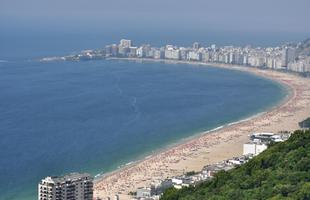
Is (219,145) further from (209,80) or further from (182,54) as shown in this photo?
(182,54)

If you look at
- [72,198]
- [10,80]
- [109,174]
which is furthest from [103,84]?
[72,198]

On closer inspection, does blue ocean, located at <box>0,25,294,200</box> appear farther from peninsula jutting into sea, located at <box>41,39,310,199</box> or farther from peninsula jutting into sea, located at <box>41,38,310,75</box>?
peninsula jutting into sea, located at <box>41,38,310,75</box>

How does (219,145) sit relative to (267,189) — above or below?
below

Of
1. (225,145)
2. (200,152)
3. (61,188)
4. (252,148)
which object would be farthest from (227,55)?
(61,188)

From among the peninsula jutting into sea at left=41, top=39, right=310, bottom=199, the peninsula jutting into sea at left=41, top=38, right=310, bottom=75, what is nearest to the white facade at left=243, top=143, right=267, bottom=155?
the peninsula jutting into sea at left=41, top=39, right=310, bottom=199

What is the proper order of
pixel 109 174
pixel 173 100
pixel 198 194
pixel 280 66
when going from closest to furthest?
pixel 198 194 < pixel 109 174 < pixel 173 100 < pixel 280 66

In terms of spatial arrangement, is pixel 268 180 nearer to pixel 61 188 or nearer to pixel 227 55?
pixel 61 188

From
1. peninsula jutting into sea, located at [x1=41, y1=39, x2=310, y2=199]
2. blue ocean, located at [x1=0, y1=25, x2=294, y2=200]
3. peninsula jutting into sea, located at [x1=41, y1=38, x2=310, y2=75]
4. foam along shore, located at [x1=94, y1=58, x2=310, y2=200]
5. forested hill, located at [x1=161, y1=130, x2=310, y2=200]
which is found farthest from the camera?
peninsula jutting into sea, located at [x1=41, y1=38, x2=310, y2=75]
